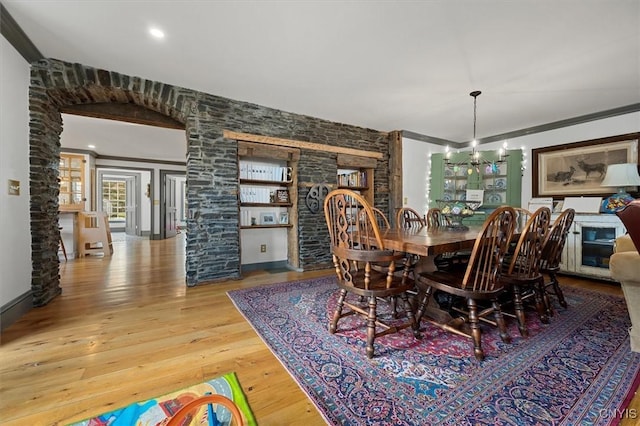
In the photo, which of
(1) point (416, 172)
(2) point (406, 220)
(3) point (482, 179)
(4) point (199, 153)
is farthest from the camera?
(1) point (416, 172)

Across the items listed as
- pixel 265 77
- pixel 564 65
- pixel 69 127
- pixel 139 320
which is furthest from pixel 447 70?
pixel 69 127

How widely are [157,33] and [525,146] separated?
5.58 meters

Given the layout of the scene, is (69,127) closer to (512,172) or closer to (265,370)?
(265,370)

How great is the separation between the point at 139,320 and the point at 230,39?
8.28 ft

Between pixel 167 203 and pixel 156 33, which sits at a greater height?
pixel 156 33

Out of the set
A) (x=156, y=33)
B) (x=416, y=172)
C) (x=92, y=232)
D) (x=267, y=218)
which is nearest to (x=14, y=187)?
(x=156, y=33)

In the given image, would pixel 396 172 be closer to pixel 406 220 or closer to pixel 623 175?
pixel 406 220

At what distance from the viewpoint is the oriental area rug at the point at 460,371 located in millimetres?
1220

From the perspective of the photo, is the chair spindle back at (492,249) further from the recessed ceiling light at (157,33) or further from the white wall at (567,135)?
the white wall at (567,135)

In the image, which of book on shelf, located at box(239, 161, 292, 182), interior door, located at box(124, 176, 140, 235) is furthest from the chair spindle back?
interior door, located at box(124, 176, 140, 235)

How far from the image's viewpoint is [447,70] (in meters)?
2.73

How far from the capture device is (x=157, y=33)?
7.11 ft

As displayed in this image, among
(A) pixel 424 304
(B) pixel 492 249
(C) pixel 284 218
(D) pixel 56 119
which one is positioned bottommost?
(A) pixel 424 304

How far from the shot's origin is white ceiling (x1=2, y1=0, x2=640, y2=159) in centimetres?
190
